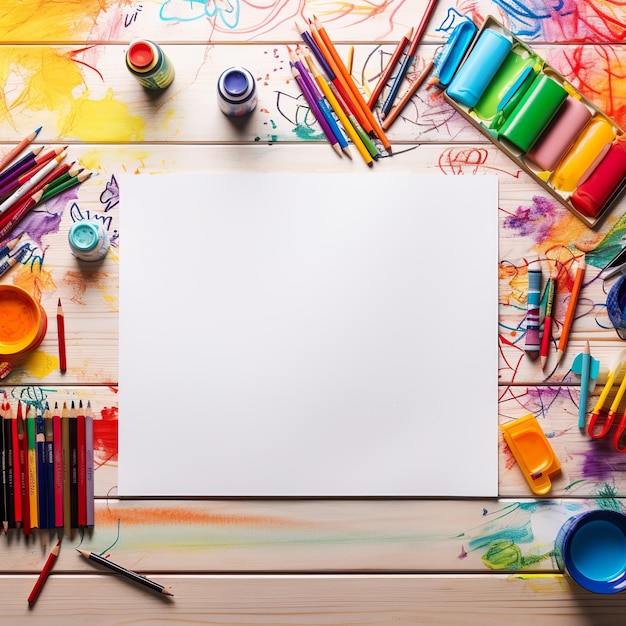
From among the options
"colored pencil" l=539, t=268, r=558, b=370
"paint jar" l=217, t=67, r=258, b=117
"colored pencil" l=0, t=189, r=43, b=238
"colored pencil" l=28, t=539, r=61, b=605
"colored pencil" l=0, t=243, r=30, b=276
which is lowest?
"colored pencil" l=28, t=539, r=61, b=605

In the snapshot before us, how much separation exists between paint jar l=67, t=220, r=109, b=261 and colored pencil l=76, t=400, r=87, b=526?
0.23 metres

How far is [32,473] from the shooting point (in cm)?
85

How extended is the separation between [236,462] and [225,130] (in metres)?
0.49

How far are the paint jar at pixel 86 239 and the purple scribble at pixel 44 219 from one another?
1.9 inches

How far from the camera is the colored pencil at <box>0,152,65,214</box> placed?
0.86m

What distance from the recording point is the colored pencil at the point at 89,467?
0.85m

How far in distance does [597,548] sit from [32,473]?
82 centimetres

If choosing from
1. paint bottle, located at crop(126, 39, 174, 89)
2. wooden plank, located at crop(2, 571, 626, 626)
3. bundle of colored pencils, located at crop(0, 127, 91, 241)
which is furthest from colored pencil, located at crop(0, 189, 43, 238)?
wooden plank, located at crop(2, 571, 626, 626)

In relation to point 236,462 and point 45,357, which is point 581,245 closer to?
point 236,462

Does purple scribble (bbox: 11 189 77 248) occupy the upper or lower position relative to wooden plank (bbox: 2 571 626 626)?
upper

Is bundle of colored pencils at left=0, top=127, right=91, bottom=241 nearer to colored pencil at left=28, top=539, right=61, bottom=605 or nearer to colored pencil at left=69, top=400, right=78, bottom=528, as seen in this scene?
colored pencil at left=69, top=400, right=78, bottom=528

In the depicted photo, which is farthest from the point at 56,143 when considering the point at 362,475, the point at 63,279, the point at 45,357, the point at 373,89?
the point at 362,475

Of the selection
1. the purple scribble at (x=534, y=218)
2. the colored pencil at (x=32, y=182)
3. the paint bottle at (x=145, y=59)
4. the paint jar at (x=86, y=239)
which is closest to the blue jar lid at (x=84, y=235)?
the paint jar at (x=86, y=239)

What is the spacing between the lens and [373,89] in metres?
0.86
